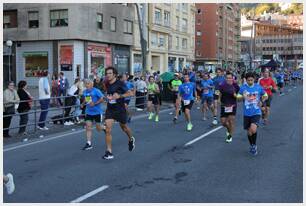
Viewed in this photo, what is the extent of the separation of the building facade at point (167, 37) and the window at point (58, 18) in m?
10.3

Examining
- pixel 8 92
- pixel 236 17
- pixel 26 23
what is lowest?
pixel 8 92

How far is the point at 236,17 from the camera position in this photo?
4488 inches

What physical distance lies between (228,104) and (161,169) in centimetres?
380

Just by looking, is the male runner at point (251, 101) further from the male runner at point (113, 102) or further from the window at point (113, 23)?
the window at point (113, 23)

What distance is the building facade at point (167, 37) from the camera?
51812 mm

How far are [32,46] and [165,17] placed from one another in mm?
20638

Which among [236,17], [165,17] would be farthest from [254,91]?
[236,17]

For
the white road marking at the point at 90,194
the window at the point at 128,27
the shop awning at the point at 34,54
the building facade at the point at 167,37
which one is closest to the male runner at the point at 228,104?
the white road marking at the point at 90,194

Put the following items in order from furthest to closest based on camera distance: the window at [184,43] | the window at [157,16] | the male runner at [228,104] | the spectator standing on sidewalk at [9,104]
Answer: the window at [184,43] → the window at [157,16] → the spectator standing on sidewalk at [9,104] → the male runner at [228,104]

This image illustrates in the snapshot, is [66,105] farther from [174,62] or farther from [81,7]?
[174,62]

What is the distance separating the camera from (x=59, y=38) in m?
39.4

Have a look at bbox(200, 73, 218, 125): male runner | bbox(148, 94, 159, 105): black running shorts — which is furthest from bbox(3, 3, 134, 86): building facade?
bbox(200, 73, 218, 125): male runner

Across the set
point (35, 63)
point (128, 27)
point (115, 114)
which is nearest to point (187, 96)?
point (115, 114)

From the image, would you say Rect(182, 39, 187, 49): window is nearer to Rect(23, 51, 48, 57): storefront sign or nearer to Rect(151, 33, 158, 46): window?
Rect(151, 33, 158, 46): window
